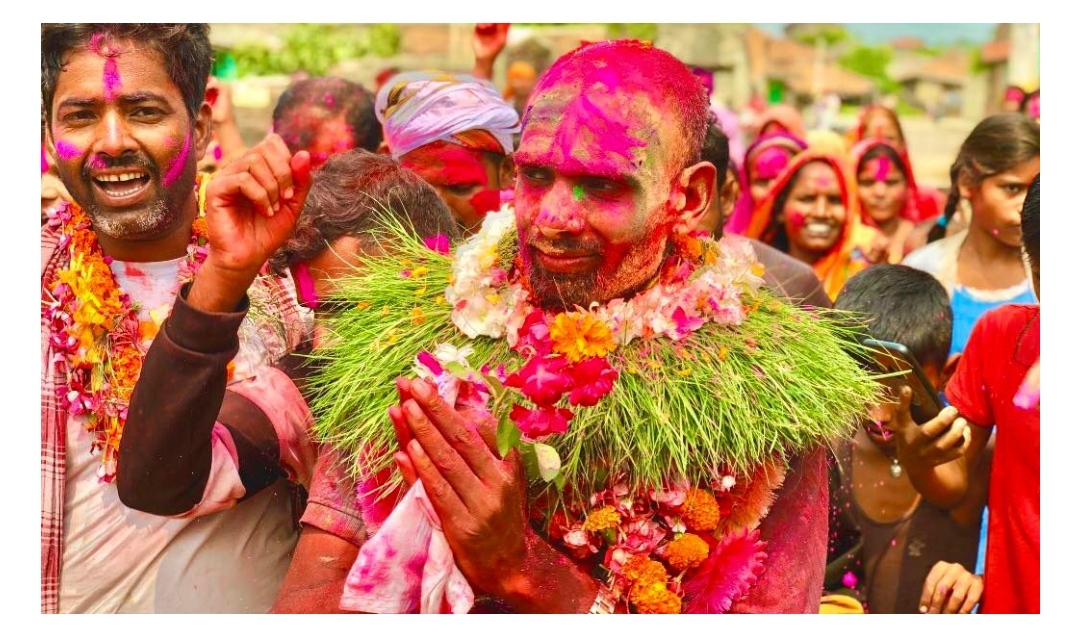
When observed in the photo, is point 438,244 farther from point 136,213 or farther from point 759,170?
point 759,170

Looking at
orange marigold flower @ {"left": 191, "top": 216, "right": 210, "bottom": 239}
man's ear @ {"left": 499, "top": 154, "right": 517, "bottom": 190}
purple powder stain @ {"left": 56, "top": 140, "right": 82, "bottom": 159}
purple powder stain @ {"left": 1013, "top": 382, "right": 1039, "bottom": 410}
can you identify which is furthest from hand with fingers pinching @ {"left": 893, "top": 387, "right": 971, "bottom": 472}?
purple powder stain @ {"left": 56, "top": 140, "right": 82, "bottom": 159}

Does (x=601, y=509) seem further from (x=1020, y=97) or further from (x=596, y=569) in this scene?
(x=1020, y=97)

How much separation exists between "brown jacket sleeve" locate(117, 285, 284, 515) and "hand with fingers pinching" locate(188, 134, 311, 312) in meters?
0.06

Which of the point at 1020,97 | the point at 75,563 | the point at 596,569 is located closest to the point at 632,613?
the point at 596,569

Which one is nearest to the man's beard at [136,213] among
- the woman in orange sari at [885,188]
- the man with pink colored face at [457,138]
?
the man with pink colored face at [457,138]

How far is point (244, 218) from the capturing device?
2961 millimetres

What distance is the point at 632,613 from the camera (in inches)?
123

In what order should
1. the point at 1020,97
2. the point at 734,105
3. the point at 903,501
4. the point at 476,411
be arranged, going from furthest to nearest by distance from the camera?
the point at 734,105 < the point at 1020,97 < the point at 903,501 < the point at 476,411

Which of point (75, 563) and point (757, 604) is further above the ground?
point (757, 604)

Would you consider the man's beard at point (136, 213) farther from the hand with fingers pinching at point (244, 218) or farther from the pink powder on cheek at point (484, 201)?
the pink powder on cheek at point (484, 201)

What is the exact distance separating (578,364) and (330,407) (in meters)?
0.66

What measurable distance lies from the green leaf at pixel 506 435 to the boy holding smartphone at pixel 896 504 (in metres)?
1.33

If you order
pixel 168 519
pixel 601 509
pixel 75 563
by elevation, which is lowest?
pixel 75 563

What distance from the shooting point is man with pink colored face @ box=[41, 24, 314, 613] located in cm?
334
